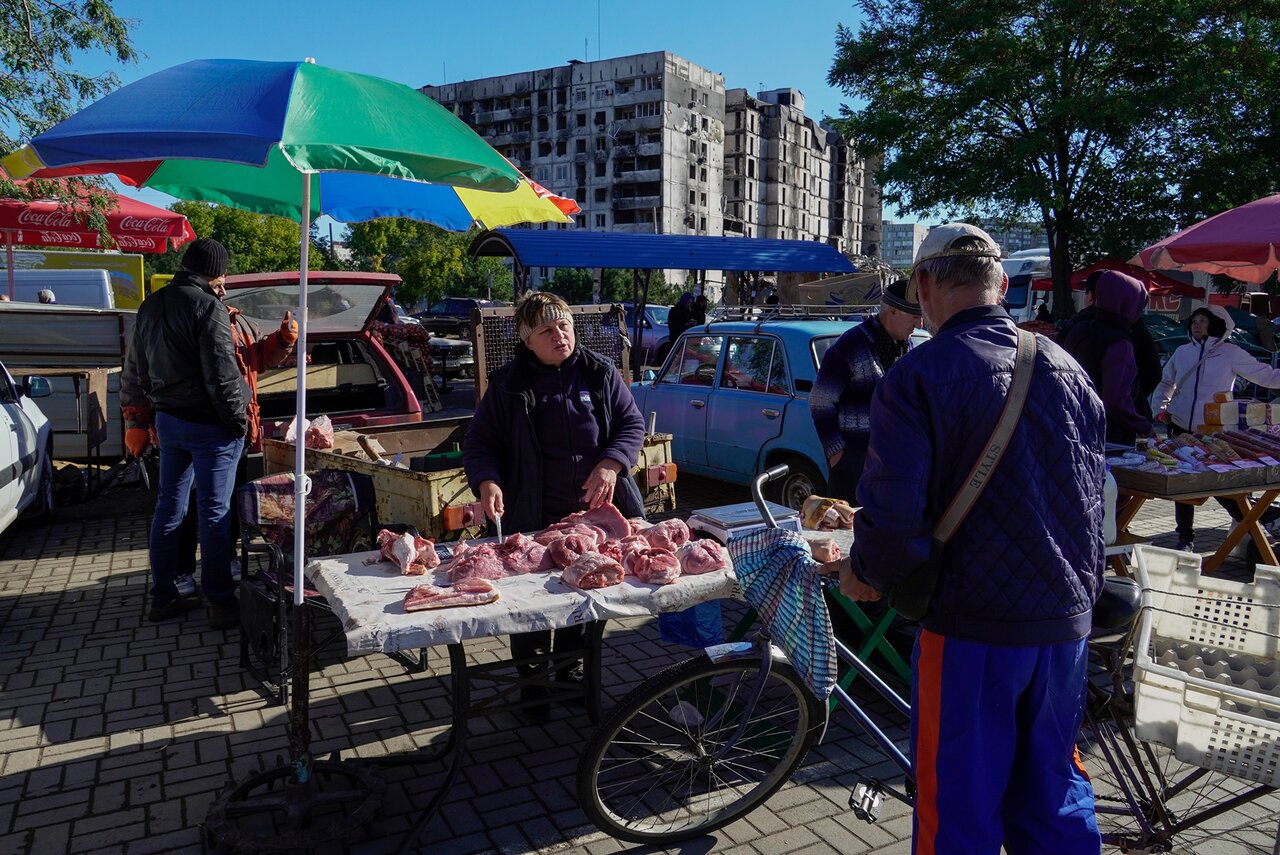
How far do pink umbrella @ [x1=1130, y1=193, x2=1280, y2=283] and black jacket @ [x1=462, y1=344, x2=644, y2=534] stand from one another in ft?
16.7

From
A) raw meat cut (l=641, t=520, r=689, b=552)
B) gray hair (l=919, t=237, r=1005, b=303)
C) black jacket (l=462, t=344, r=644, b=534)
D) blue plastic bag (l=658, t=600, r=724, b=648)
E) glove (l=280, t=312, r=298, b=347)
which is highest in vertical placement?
gray hair (l=919, t=237, r=1005, b=303)

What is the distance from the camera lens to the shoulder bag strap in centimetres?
221

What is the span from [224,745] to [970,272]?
3.67m

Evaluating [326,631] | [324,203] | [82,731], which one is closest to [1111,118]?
[324,203]

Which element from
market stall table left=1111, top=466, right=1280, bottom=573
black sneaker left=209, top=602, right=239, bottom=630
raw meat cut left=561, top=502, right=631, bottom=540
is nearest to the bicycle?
raw meat cut left=561, top=502, right=631, bottom=540

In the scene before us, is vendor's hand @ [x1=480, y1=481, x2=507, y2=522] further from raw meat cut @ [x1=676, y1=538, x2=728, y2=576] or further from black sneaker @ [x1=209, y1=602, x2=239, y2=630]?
black sneaker @ [x1=209, y1=602, x2=239, y2=630]

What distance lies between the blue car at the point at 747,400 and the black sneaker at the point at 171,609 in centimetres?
433

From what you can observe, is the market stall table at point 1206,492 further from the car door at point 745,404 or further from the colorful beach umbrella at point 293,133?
the colorful beach umbrella at point 293,133

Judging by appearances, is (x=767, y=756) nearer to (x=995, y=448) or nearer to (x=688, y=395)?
(x=995, y=448)

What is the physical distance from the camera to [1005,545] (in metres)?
2.26

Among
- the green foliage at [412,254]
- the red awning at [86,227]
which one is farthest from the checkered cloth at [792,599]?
the green foliage at [412,254]

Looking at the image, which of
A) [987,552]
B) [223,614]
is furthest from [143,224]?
[987,552]

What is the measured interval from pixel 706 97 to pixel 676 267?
8679 cm

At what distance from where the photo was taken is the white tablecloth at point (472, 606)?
9.56 ft
